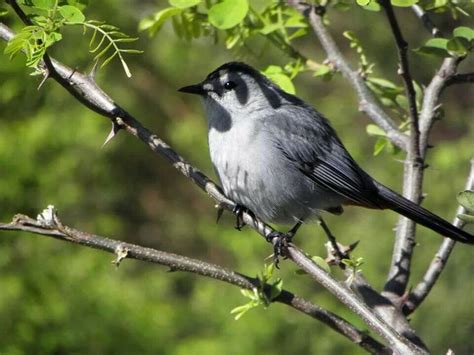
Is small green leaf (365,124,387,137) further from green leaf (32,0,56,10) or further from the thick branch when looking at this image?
green leaf (32,0,56,10)

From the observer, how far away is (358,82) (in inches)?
104

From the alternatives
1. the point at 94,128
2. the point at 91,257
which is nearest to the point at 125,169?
the point at 94,128

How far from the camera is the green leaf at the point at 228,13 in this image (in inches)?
90.7

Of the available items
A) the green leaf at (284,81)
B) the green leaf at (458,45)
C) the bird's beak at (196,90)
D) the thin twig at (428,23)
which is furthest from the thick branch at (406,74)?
the bird's beak at (196,90)

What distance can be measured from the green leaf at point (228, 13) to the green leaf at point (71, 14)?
1.76 ft

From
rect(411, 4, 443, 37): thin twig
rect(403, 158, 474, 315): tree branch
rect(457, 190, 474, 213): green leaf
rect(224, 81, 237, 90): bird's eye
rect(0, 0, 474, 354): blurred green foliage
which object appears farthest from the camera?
rect(0, 0, 474, 354): blurred green foliage

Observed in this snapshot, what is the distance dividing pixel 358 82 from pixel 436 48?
453 mm

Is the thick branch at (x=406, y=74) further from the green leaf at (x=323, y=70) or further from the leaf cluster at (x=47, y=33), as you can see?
the leaf cluster at (x=47, y=33)

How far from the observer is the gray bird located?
9.37ft

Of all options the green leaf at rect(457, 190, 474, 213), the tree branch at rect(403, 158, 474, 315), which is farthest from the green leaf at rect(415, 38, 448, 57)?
the green leaf at rect(457, 190, 474, 213)

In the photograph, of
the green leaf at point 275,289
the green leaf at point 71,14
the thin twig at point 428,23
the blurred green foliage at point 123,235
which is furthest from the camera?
the blurred green foliage at point 123,235

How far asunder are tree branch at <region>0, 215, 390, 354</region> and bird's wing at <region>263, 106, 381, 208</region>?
2.97 feet

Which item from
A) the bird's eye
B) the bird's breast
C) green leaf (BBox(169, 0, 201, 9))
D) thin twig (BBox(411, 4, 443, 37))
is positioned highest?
thin twig (BBox(411, 4, 443, 37))

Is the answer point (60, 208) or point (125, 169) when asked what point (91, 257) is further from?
point (125, 169)
